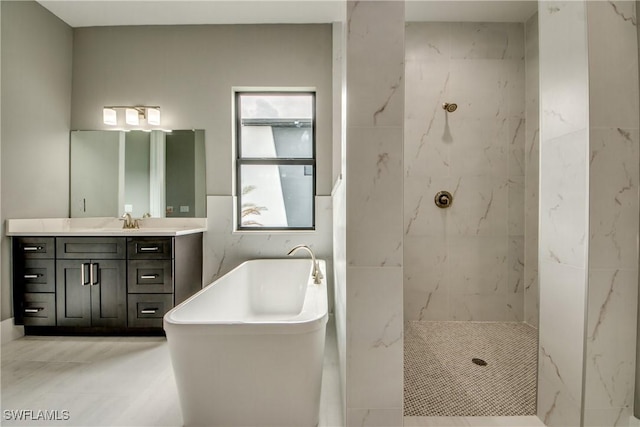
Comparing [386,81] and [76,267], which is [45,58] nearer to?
[76,267]

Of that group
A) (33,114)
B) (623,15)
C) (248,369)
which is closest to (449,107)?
(623,15)

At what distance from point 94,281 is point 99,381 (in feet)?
2.79

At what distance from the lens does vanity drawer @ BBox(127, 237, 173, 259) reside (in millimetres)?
2266

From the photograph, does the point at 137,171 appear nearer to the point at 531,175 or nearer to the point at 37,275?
the point at 37,275

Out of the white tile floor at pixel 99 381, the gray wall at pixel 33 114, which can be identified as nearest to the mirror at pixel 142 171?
the gray wall at pixel 33 114

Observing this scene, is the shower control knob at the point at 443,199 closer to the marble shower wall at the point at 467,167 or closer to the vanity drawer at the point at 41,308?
the marble shower wall at the point at 467,167

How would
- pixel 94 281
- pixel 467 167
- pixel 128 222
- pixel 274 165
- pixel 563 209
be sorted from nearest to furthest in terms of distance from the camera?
pixel 563 209 → pixel 94 281 → pixel 467 167 → pixel 128 222 → pixel 274 165

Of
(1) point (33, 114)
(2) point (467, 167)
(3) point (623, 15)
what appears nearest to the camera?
(3) point (623, 15)

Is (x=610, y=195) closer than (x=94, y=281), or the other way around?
(x=610, y=195)

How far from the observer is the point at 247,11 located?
8.54ft

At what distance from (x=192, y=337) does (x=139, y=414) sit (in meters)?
0.62

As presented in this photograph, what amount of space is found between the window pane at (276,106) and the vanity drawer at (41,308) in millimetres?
2258

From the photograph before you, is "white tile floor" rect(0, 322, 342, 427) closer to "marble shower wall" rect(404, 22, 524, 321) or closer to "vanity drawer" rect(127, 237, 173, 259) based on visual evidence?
"vanity drawer" rect(127, 237, 173, 259)

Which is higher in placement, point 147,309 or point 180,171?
point 180,171
